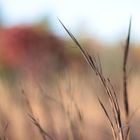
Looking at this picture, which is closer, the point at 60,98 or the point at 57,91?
the point at 60,98

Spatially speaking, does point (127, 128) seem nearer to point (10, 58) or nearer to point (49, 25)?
point (10, 58)

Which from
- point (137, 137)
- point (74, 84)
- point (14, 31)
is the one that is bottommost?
point (137, 137)

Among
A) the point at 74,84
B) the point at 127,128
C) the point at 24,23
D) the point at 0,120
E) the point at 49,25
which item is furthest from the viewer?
the point at 49,25

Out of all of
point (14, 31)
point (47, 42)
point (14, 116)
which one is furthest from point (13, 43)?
point (14, 116)

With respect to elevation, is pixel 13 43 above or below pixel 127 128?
above

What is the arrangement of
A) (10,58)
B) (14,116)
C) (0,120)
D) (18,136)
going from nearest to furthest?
(0,120) < (18,136) < (14,116) < (10,58)
